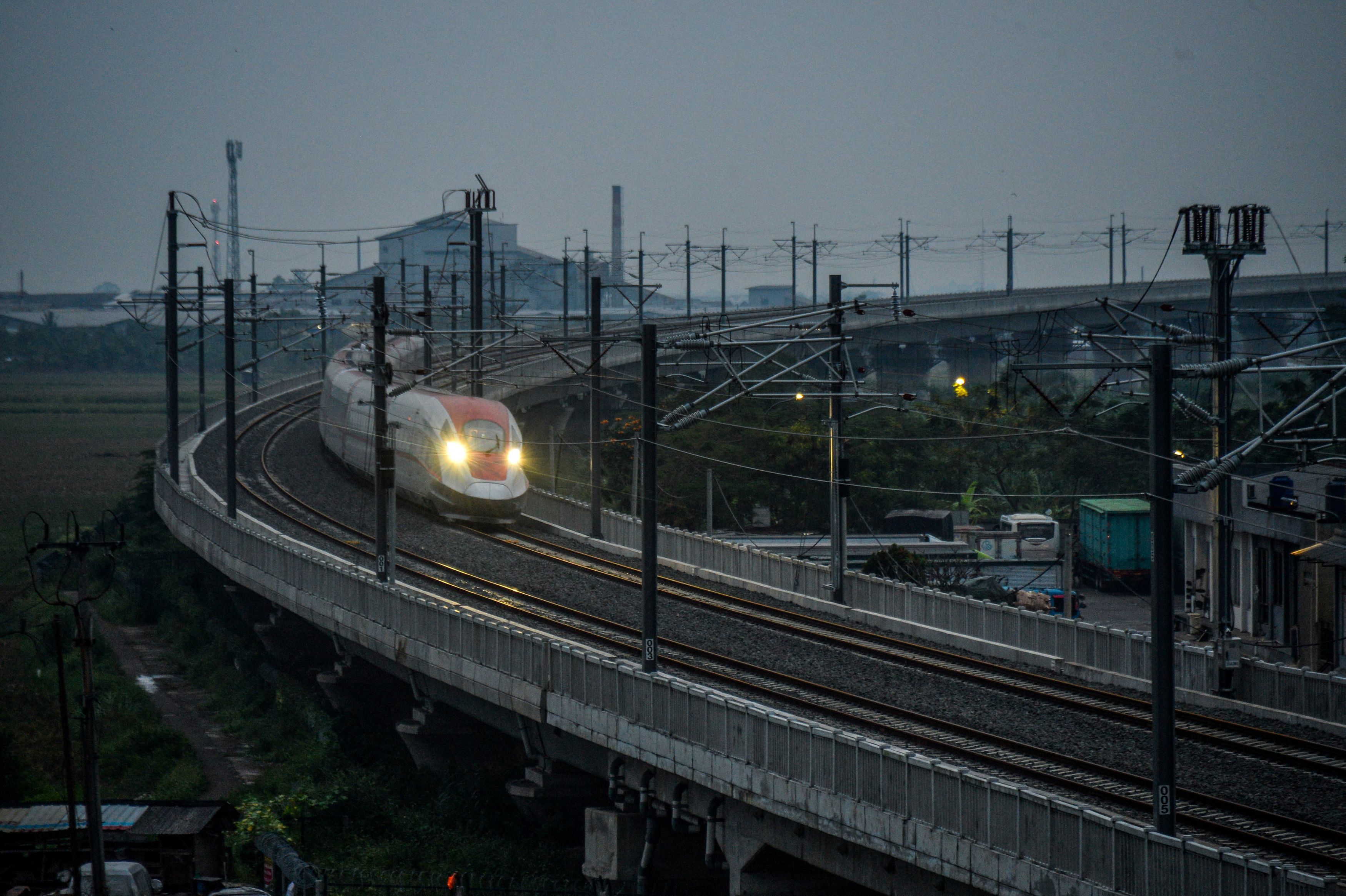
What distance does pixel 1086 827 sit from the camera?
1462 cm

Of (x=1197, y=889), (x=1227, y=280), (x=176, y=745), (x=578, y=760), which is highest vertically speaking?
(x=1227, y=280)

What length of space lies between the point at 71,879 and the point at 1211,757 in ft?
57.8

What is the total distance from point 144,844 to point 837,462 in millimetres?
14010

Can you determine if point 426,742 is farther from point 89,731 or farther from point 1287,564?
point 1287,564

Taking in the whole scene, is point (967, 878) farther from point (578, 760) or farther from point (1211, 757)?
point (578, 760)

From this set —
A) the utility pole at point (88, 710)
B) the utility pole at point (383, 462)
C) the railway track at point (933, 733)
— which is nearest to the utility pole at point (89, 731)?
the utility pole at point (88, 710)

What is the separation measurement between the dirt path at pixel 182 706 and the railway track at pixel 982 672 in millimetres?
8431

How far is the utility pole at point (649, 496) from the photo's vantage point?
2172cm

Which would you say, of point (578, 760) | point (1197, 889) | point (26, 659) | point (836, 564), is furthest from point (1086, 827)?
point (26, 659)

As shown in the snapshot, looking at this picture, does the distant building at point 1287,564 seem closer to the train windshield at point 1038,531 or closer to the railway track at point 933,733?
the railway track at point 933,733

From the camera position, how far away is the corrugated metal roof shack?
2425 centimetres

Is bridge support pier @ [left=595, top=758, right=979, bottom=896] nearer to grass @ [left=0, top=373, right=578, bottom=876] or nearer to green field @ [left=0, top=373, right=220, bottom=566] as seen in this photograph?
grass @ [left=0, top=373, right=578, bottom=876]

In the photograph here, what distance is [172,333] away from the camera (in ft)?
147

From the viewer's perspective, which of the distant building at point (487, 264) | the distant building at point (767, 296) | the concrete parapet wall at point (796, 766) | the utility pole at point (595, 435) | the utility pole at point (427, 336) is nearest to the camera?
the concrete parapet wall at point (796, 766)
